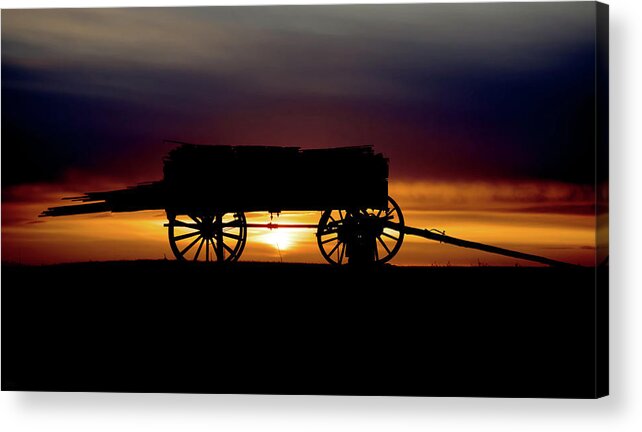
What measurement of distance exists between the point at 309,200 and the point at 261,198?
0.23 m

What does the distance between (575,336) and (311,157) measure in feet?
4.85

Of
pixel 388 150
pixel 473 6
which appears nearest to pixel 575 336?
pixel 388 150

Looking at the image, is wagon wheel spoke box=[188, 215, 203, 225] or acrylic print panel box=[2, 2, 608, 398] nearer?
acrylic print panel box=[2, 2, 608, 398]

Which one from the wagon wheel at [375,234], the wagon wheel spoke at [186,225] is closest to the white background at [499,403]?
the wagon wheel at [375,234]

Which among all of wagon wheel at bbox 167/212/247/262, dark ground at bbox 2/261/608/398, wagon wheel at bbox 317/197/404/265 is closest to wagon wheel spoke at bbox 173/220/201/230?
wagon wheel at bbox 167/212/247/262

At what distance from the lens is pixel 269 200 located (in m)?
6.01

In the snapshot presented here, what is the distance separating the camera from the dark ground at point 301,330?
577 cm

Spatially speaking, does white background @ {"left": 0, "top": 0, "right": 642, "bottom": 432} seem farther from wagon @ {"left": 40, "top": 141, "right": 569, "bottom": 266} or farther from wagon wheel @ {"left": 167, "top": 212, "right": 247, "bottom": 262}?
wagon wheel @ {"left": 167, "top": 212, "right": 247, "bottom": 262}

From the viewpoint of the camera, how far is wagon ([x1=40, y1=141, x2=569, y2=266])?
5.83 meters

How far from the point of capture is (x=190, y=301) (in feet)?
19.4

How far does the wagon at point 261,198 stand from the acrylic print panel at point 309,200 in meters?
0.01

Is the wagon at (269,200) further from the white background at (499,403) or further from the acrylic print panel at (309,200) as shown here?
the white background at (499,403)

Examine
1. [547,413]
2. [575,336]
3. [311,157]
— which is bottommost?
[547,413]

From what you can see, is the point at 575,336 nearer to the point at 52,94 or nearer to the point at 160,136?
the point at 160,136
